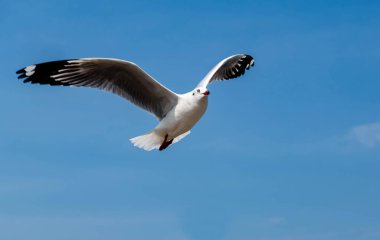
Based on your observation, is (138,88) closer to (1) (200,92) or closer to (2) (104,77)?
(2) (104,77)

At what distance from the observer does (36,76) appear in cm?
927

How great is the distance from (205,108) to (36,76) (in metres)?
2.26

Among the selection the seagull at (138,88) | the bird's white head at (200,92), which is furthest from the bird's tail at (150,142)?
the bird's white head at (200,92)

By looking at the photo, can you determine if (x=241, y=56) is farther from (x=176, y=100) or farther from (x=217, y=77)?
(x=176, y=100)

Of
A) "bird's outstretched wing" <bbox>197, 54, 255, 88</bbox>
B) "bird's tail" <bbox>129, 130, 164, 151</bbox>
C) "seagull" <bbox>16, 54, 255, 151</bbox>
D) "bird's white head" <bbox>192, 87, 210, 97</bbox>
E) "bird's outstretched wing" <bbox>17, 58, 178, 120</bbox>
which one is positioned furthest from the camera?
"bird's outstretched wing" <bbox>197, 54, 255, 88</bbox>

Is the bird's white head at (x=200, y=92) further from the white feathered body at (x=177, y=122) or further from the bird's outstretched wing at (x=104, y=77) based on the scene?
the bird's outstretched wing at (x=104, y=77)

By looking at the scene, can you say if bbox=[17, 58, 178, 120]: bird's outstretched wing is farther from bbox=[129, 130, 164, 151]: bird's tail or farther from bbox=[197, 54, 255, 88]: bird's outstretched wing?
bbox=[197, 54, 255, 88]: bird's outstretched wing

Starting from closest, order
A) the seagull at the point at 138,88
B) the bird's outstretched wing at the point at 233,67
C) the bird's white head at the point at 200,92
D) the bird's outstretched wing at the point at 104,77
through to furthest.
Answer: the bird's white head at the point at 200,92
the seagull at the point at 138,88
the bird's outstretched wing at the point at 104,77
the bird's outstretched wing at the point at 233,67

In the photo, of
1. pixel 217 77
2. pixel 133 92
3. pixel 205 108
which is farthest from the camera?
pixel 217 77

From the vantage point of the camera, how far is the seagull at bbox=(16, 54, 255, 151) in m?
8.91

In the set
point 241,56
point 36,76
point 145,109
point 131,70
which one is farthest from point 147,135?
point 241,56

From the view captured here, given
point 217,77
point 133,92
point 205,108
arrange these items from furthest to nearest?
point 217,77 → point 133,92 → point 205,108

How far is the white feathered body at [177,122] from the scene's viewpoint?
28.9 ft

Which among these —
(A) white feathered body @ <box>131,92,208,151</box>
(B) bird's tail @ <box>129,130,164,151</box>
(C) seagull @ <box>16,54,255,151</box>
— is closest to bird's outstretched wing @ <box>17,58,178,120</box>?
(C) seagull @ <box>16,54,255,151</box>
